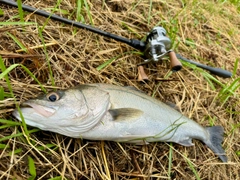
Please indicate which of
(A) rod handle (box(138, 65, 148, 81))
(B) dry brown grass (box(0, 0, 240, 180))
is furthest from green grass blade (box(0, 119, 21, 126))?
(A) rod handle (box(138, 65, 148, 81))

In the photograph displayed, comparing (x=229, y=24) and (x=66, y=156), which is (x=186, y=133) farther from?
(x=229, y=24)

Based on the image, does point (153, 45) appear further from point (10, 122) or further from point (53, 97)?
point (10, 122)

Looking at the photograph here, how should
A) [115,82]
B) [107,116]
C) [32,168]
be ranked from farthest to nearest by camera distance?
[115,82] < [107,116] < [32,168]

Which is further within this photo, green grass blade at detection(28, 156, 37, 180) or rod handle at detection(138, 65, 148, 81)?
rod handle at detection(138, 65, 148, 81)

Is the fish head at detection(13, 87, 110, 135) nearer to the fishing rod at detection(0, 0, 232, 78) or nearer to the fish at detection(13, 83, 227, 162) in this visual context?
the fish at detection(13, 83, 227, 162)

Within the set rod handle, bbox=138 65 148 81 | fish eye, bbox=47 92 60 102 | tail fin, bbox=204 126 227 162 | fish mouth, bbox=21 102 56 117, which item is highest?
rod handle, bbox=138 65 148 81

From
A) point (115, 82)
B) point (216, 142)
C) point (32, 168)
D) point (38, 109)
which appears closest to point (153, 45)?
point (115, 82)

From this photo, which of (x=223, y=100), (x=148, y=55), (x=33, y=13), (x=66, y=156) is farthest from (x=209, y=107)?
(x=33, y=13)
